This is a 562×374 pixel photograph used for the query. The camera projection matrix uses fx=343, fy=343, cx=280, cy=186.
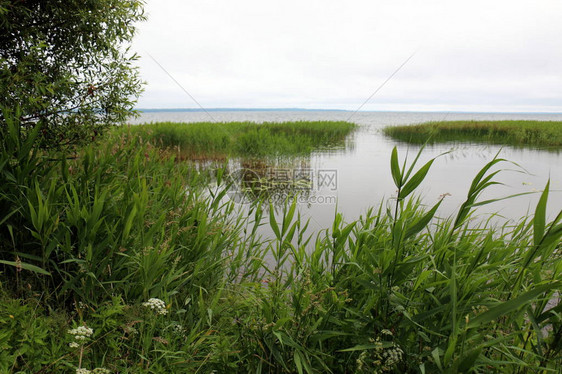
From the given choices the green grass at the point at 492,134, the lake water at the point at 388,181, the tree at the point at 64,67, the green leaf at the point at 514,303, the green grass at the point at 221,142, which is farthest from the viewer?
the green grass at the point at 492,134

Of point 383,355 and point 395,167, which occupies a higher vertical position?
point 395,167

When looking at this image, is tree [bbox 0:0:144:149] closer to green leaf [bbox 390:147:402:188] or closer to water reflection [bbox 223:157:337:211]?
green leaf [bbox 390:147:402:188]

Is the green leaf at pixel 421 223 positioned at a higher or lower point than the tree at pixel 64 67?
lower

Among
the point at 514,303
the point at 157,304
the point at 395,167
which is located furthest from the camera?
the point at 157,304

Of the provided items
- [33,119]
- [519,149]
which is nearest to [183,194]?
[33,119]

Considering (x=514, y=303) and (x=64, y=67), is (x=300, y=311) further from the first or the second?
(x=64, y=67)

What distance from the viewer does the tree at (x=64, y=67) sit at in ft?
9.64

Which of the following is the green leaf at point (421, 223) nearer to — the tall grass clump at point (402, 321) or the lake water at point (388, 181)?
the tall grass clump at point (402, 321)

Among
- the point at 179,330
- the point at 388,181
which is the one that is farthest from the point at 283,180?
the point at 179,330

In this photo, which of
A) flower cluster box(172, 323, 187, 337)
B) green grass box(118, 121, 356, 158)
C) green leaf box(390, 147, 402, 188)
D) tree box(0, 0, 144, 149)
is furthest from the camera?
green grass box(118, 121, 356, 158)

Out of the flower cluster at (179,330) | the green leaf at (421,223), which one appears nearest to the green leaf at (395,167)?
the green leaf at (421,223)

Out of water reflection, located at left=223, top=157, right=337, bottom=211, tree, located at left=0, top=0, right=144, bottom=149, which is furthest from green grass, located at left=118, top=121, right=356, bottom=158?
tree, located at left=0, top=0, right=144, bottom=149

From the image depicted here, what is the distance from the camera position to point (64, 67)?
3.42 metres

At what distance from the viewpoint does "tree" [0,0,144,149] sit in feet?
9.64
